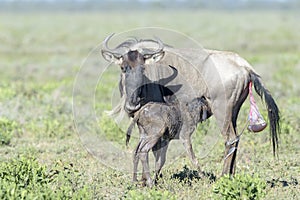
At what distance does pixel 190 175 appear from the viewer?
8.12 meters

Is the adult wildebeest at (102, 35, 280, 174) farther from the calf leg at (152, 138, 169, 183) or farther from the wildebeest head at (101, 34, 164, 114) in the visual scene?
the calf leg at (152, 138, 169, 183)

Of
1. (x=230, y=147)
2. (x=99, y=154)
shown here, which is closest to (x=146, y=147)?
(x=230, y=147)

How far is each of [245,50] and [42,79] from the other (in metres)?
14.6

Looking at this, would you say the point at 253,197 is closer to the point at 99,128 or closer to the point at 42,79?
the point at 99,128

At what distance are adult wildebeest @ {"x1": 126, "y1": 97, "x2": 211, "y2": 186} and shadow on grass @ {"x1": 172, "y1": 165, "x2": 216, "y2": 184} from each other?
13.8 inches

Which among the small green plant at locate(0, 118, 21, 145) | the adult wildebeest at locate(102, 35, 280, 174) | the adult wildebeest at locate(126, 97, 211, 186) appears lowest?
the small green plant at locate(0, 118, 21, 145)

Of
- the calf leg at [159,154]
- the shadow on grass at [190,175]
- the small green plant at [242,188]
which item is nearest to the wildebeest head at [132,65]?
the calf leg at [159,154]

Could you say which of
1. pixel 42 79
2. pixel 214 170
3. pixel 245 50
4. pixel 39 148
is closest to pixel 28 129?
pixel 39 148

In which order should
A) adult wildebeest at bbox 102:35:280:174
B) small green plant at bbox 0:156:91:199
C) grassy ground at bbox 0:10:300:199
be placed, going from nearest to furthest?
small green plant at bbox 0:156:91:199, grassy ground at bbox 0:10:300:199, adult wildebeest at bbox 102:35:280:174

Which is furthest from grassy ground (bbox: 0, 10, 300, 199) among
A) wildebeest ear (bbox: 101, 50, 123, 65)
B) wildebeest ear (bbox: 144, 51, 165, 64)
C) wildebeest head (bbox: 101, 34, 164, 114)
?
wildebeest ear (bbox: 144, 51, 165, 64)

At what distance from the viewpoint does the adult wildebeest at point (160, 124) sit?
7.54 metres

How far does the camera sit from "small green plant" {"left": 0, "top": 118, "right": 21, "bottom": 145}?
10.4 meters

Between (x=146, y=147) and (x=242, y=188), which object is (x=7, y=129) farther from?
(x=242, y=188)

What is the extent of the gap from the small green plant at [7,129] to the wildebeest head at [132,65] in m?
3.79
